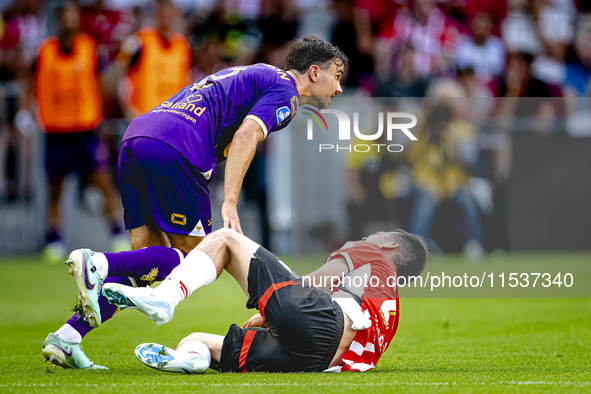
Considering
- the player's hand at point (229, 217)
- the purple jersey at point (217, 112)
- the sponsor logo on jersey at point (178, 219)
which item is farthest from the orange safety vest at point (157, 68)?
the player's hand at point (229, 217)

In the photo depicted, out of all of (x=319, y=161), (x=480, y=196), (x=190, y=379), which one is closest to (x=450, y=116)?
(x=480, y=196)

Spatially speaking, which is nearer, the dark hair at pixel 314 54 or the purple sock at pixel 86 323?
the purple sock at pixel 86 323

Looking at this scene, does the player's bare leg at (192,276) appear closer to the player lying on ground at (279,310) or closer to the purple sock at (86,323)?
the player lying on ground at (279,310)

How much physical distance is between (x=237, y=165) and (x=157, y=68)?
5.82m

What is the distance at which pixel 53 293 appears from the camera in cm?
687

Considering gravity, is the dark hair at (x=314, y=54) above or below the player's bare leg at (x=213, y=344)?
above

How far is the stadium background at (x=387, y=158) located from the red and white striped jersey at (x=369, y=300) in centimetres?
89

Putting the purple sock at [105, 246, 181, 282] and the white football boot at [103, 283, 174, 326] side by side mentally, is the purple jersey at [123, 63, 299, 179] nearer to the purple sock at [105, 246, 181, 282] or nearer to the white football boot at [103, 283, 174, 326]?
the purple sock at [105, 246, 181, 282]

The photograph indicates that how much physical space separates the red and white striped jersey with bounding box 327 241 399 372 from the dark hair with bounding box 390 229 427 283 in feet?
0.48

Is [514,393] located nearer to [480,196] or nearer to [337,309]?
[337,309]

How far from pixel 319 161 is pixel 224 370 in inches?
110

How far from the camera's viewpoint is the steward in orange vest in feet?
29.6

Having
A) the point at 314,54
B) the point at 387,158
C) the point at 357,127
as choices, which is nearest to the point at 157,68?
the point at 387,158

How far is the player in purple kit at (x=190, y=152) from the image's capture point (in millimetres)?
3592
